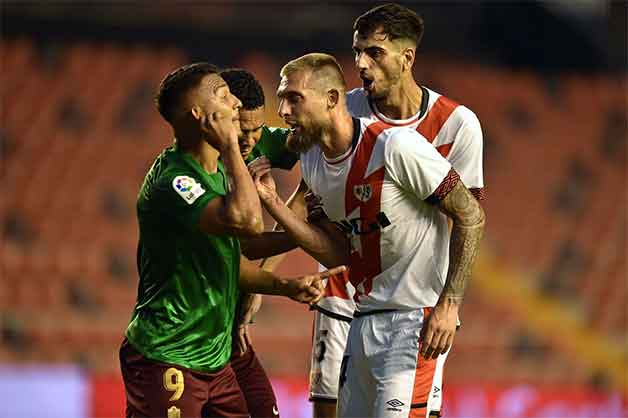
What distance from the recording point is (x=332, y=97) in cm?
466

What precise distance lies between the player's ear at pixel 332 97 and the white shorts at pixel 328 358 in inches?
52.3

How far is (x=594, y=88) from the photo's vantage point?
60.1ft

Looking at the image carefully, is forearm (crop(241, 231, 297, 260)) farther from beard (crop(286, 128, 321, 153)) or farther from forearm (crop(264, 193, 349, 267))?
beard (crop(286, 128, 321, 153))

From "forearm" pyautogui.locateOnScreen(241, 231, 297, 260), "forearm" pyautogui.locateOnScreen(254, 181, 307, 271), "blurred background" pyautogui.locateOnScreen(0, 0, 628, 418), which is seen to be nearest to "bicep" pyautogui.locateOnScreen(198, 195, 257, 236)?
"forearm" pyautogui.locateOnScreen(241, 231, 297, 260)

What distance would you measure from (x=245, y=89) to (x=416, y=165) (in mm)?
919

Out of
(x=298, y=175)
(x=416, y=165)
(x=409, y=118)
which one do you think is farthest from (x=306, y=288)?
(x=298, y=175)

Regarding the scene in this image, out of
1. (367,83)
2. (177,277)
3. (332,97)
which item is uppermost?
(367,83)

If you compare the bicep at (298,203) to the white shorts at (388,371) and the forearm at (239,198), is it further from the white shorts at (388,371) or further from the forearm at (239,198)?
the forearm at (239,198)

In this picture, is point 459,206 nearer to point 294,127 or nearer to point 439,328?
point 439,328

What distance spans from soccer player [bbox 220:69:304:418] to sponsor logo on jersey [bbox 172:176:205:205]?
75cm

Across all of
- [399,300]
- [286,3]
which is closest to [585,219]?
[286,3]

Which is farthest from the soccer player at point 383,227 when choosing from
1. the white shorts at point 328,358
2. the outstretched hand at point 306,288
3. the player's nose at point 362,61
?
the white shorts at point 328,358

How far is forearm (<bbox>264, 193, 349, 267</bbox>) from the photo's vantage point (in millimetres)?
4672

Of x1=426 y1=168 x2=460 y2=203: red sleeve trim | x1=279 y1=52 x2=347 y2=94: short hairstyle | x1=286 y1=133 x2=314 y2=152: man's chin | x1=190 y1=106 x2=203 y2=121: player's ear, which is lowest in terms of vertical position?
x1=426 y1=168 x2=460 y2=203: red sleeve trim
